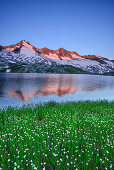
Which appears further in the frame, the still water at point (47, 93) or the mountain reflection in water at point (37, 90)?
the mountain reflection in water at point (37, 90)

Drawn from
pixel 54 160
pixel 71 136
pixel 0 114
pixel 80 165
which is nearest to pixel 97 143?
pixel 71 136

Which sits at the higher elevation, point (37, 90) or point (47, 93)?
point (37, 90)

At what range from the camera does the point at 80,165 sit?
5.60 metres

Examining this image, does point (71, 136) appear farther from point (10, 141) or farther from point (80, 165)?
point (10, 141)

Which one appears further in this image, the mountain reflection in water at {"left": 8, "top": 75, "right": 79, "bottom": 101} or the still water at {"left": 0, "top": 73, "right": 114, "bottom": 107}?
the mountain reflection in water at {"left": 8, "top": 75, "right": 79, "bottom": 101}

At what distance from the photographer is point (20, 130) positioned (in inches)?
332

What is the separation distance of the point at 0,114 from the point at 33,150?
7.36 meters

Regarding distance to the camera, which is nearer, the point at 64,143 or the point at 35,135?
the point at 64,143

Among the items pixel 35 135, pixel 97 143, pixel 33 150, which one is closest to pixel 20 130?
pixel 35 135

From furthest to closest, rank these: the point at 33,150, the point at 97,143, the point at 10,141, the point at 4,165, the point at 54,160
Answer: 1. the point at 97,143
2. the point at 10,141
3. the point at 33,150
4. the point at 54,160
5. the point at 4,165

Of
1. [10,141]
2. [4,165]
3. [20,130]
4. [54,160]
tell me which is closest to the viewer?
[4,165]

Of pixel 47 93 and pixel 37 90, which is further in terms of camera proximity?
pixel 37 90

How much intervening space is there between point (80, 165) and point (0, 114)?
9083 millimetres

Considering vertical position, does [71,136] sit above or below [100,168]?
above
